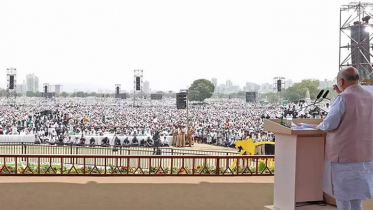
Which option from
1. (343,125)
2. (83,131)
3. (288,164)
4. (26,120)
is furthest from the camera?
(26,120)

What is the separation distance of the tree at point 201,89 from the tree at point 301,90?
499 cm

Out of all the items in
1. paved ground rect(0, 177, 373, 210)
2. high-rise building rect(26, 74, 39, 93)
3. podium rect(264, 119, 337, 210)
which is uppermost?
high-rise building rect(26, 74, 39, 93)

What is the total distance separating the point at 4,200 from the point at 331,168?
121 inches

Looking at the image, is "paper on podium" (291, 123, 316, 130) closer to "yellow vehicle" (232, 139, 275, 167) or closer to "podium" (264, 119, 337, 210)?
"podium" (264, 119, 337, 210)

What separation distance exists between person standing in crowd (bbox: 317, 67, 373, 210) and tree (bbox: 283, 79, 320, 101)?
15.4 metres

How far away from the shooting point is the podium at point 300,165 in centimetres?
267

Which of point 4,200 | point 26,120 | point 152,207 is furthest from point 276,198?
point 26,120

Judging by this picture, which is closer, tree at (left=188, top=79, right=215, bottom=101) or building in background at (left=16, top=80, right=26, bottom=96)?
tree at (left=188, top=79, right=215, bottom=101)

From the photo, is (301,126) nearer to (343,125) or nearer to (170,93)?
(343,125)

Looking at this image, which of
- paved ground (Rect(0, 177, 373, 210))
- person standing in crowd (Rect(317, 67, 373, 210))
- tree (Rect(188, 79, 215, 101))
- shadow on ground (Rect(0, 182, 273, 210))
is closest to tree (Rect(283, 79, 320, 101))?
tree (Rect(188, 79, 215, 101))

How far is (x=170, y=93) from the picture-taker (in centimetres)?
3553

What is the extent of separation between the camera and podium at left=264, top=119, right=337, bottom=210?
8.77 ft

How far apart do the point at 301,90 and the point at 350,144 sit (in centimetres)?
1691

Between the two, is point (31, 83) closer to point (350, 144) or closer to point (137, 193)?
Result: point (137, 193)
